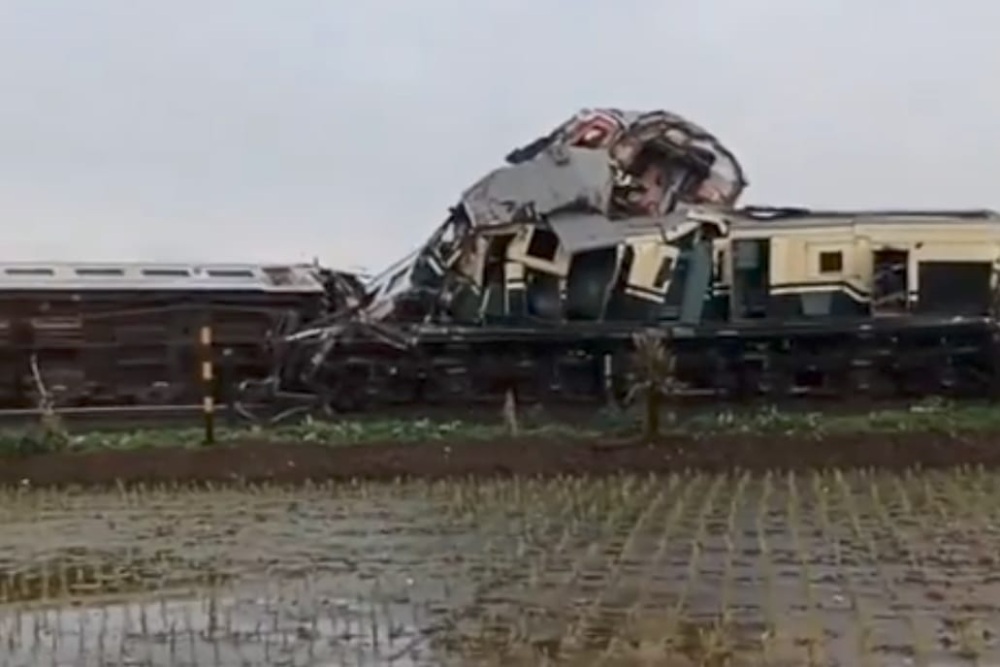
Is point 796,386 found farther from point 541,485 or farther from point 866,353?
point 541,485

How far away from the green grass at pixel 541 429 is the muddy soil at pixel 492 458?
278 mm

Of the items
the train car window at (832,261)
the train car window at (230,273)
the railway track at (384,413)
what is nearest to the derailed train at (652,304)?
the train car window at (832,261)

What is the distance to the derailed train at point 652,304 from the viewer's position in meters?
17.4

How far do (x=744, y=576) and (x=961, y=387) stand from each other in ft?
34.4

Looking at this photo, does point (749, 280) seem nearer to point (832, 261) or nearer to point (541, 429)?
point (832, 261)

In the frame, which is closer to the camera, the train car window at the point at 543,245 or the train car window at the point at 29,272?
the train car window at the point at 543,245

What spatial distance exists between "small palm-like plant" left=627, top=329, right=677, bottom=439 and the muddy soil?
1.81 ft

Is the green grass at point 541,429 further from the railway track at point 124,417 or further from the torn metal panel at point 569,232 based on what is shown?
the torn metal panel at point 569,232

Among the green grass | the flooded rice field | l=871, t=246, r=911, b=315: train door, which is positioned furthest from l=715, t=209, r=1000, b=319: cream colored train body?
the flooded rice field

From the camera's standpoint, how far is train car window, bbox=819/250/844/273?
17828 mm

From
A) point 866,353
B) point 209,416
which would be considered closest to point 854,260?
point 866,353

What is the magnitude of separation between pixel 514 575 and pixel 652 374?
7.18 metres

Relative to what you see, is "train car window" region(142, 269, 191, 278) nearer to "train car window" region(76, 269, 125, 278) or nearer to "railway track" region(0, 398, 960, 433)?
"train car window" region(76, 269, 125, 278)

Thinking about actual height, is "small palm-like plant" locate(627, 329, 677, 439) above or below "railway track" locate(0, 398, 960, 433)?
above
